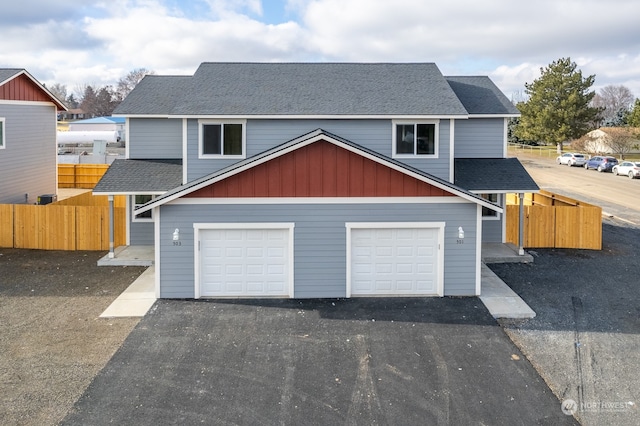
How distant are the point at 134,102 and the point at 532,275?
14.2 metres

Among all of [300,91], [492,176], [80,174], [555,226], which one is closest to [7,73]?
[80,174]

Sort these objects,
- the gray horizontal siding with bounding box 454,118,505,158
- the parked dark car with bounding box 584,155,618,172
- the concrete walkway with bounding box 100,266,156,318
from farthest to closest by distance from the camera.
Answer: the parked dark car with bounding box 584,155,618,172 < the gray horizontal siding with bounding box 454,118,505,158 < the concrete walkway with bounding box 100,266,156,318

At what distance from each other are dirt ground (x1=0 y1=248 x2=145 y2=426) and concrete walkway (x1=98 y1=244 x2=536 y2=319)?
1.01ft

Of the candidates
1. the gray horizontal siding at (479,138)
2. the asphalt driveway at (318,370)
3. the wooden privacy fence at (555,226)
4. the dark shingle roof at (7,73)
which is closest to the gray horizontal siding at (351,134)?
the gray horizontal siding at (479,138)

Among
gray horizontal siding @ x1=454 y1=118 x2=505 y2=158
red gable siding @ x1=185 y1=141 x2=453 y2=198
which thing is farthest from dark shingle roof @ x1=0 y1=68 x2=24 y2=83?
gray horizontal siding @ x1=454 y1=118 x2=505 y2=158

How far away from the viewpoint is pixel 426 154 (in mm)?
15867

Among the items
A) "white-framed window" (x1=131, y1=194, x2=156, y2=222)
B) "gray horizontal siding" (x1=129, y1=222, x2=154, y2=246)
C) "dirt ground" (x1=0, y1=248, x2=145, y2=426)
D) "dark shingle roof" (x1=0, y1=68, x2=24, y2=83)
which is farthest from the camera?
"dark shingle roof" (x1=0, y1=68, x2=24, y2=83)

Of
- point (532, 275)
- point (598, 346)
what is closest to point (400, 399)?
point (598, 346)

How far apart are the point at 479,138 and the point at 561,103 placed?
45.0m

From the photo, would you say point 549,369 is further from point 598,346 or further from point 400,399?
point 400,399

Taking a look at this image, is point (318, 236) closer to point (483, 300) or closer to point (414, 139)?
point (483, 300)

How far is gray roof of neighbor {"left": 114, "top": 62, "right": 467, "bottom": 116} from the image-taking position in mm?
15719

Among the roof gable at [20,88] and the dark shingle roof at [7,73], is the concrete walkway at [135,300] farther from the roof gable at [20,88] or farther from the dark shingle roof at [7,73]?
the dark shingle roof at [7,73]

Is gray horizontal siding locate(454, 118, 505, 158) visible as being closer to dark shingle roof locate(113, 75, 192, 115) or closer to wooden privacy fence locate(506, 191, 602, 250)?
wooden privacy fence locate(506, 191, 602, 250)
